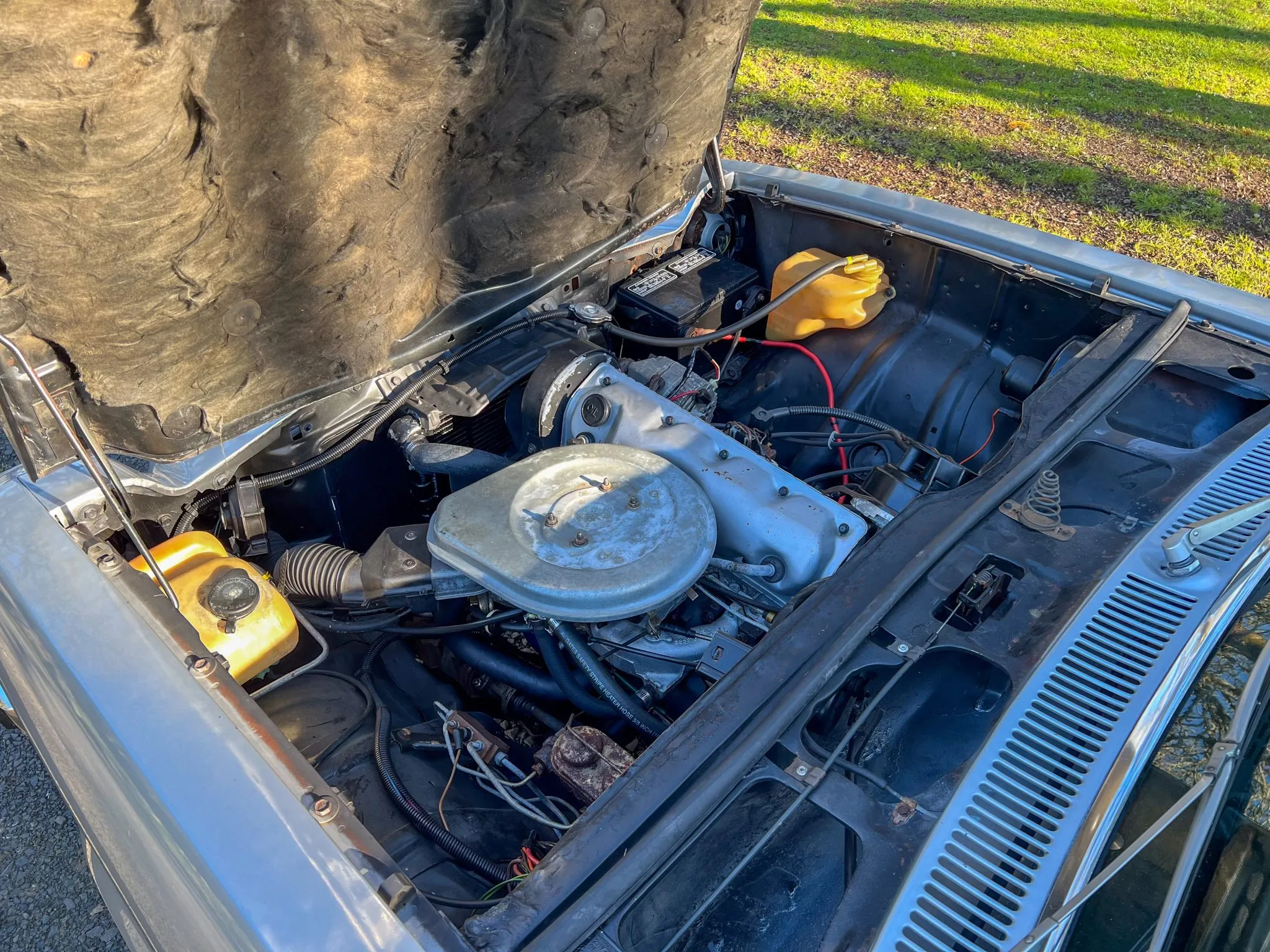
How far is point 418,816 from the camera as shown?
1.59m

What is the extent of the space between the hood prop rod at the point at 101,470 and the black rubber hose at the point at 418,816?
43 cm

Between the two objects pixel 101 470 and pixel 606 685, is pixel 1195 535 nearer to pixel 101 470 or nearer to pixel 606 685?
pixel 606 685

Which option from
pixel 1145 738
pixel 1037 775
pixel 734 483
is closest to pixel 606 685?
pixel 734 483

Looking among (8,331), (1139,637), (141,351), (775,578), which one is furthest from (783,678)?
(8,331)

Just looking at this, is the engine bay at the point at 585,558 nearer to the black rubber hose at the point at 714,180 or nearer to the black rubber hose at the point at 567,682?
the black rubber hose at the point at 567,682

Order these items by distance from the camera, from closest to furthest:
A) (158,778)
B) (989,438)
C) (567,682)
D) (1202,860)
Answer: (1202,860) < (158,778) < (567,682) < (989,438)

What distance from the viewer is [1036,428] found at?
196 cm

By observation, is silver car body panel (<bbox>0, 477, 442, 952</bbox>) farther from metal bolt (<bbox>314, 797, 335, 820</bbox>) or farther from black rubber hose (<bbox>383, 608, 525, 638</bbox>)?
black rubber hose (<bbox>383, 608, 525, 638</bbox>)

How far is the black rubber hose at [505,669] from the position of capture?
1866 millimetres

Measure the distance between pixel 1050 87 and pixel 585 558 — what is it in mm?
6696

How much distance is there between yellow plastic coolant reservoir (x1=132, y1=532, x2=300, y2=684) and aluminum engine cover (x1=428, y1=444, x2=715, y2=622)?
324 mm

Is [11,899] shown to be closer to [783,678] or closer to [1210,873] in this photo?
[783,678]

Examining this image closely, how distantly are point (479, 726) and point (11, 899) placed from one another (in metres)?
1.42

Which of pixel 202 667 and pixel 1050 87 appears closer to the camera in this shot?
pixel 202 667
